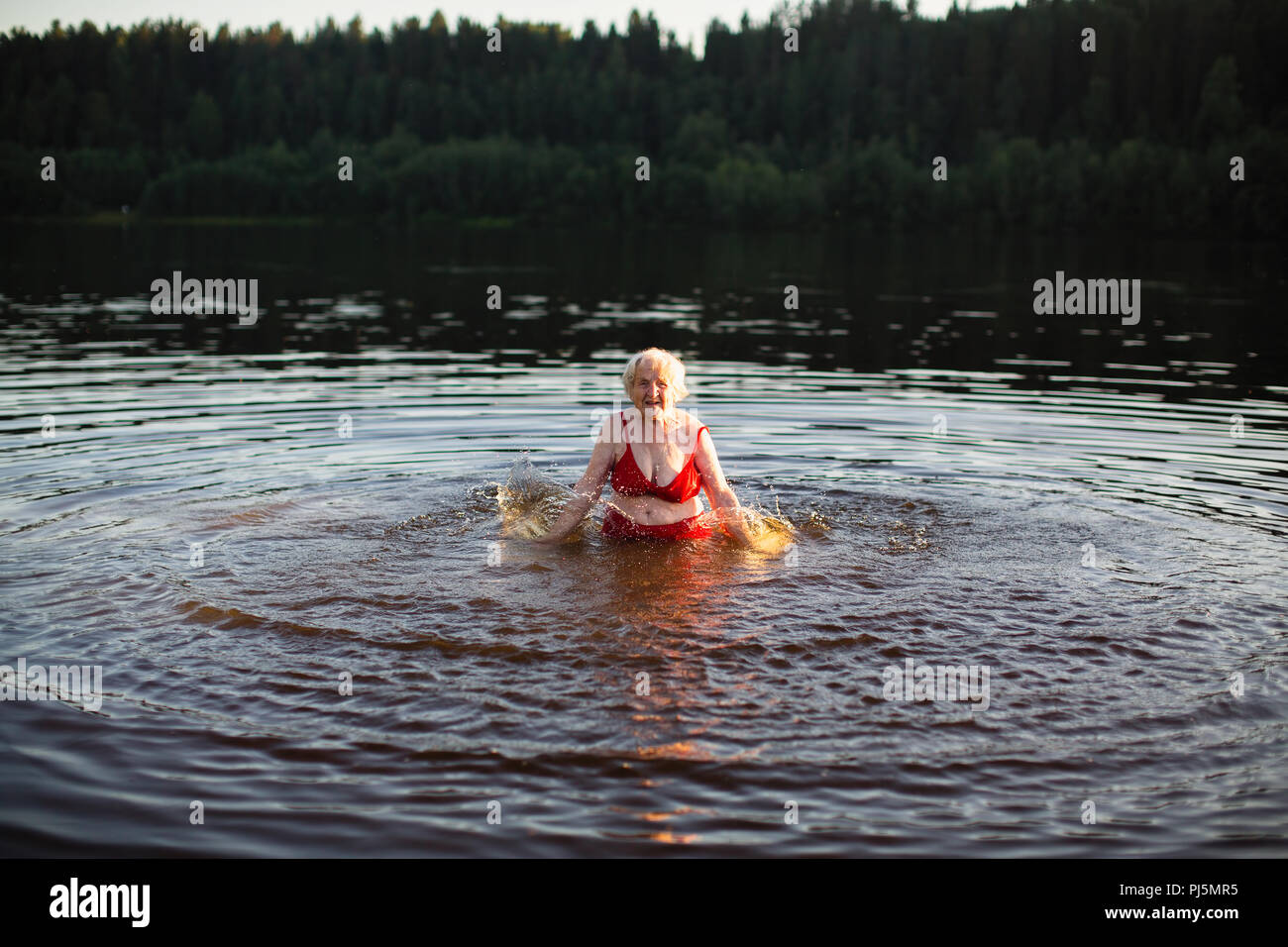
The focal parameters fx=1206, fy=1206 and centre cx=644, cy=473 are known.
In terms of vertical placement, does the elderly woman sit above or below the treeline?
below

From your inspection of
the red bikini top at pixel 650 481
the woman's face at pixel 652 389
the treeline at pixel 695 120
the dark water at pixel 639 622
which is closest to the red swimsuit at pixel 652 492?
the red bikini top at pixel 650 481

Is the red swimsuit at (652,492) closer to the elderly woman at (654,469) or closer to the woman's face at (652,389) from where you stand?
the elderly woman at (654,469)

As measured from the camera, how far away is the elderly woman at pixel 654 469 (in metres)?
9.98

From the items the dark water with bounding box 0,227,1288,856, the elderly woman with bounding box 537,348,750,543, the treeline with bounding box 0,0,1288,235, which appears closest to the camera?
A: the dark water with bounding box 0,227,1288,856

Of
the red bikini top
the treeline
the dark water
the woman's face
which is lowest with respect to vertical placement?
the dark water

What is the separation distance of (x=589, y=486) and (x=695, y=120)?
13413 cm

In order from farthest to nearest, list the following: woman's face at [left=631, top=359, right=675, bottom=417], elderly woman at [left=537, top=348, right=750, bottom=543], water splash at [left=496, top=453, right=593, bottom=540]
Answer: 1. water splash at [left=496, top=453, right=593, bottom=540]
2. elderly woman at [left=537, top=348, right=750, bottom=543]
3. woman's face at [left=631, top=359, right=675, bottom=417]

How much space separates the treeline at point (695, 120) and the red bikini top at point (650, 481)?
8044cm

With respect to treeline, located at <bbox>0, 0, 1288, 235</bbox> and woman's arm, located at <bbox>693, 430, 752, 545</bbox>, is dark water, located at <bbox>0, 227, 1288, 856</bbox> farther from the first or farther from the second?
treeline, located at <bbox>0, 0, 1288, 235</bbox>

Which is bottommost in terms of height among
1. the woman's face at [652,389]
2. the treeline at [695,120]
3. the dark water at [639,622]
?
the dark water at [639,622]

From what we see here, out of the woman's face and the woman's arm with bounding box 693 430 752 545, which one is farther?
the woman's arm with bounding box 693 430 752 545

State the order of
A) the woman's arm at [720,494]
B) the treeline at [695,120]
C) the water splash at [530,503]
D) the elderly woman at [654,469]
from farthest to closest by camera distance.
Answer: the treeline at [695,120] < the water splash at [530,503] < the woman's arm at [720,494] < the elderly woman at [654,469]

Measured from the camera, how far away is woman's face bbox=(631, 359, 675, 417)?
9828 mm

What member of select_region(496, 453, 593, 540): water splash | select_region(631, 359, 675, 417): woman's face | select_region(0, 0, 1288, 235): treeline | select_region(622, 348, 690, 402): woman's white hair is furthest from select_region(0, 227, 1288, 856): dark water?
A: select_region(0, 0, 1288, 235): treeline
